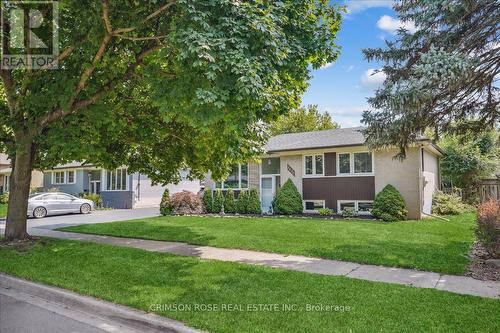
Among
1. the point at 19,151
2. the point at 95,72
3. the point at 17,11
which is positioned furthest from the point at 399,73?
the point at 19,151

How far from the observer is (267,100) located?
5641mm

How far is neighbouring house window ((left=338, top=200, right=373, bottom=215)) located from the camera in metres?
17.1

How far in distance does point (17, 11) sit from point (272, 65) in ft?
20.0

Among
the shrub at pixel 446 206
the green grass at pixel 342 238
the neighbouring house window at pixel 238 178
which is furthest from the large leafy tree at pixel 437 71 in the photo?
the neighbouring house window at pixel 238 178

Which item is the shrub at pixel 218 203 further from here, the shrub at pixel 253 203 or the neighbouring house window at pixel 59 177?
the neighbouring house window at pixel 59 177

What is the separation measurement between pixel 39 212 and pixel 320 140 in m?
17.2

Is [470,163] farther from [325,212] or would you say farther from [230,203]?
[230,203]

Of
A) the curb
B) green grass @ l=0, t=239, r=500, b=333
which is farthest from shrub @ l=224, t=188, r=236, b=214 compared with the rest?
the curb

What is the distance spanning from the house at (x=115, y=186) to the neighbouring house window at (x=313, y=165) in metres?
9.39

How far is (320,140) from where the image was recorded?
64.1 ft

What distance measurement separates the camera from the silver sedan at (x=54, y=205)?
68.4 feet

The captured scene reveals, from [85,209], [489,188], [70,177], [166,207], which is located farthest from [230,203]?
[70,177]

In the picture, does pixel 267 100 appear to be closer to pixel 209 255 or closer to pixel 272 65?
pixel 272 65

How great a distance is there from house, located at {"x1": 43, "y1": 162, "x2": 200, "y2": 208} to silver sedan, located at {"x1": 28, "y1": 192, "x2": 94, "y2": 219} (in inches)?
112
